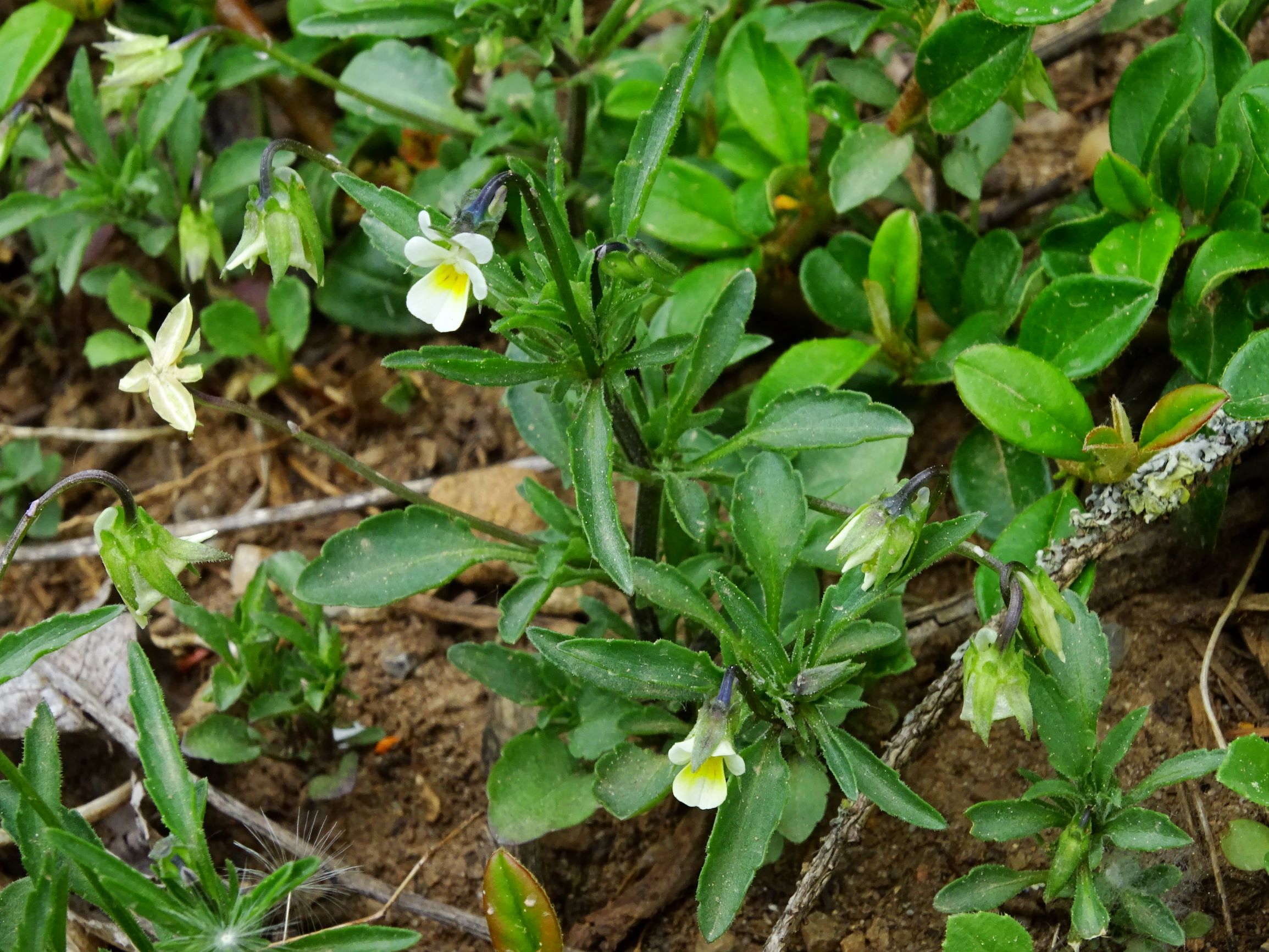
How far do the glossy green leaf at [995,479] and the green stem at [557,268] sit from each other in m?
0.83

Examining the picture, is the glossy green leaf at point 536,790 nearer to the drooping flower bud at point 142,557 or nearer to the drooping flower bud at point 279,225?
the drooping flower bud at point 142,557

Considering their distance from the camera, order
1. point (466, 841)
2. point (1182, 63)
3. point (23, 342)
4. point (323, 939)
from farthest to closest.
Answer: point (23, 342)
point (466, 841)
point (1182, 63)
point (323, 939)

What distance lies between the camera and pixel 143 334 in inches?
66.5

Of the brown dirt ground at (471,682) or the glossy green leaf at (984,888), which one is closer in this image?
the glossy green leaf at (984,888)

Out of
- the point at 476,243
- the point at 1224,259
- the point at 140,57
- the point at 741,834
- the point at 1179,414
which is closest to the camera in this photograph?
the point at 476,243

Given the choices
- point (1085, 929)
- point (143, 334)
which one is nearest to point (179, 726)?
point (143, 334)

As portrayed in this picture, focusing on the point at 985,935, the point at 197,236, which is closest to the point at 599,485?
the point at 985,935

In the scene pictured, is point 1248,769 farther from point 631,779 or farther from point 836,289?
point 836,289

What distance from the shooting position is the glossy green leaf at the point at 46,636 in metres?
1.61

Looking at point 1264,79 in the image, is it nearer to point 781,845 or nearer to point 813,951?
point 781,845

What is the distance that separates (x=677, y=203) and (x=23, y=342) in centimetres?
188

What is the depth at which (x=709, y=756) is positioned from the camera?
1521 millimetres

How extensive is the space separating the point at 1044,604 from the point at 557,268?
0.78m

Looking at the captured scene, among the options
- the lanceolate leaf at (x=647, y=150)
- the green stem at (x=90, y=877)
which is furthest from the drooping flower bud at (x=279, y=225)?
the green stem at (x=90, y=877)
